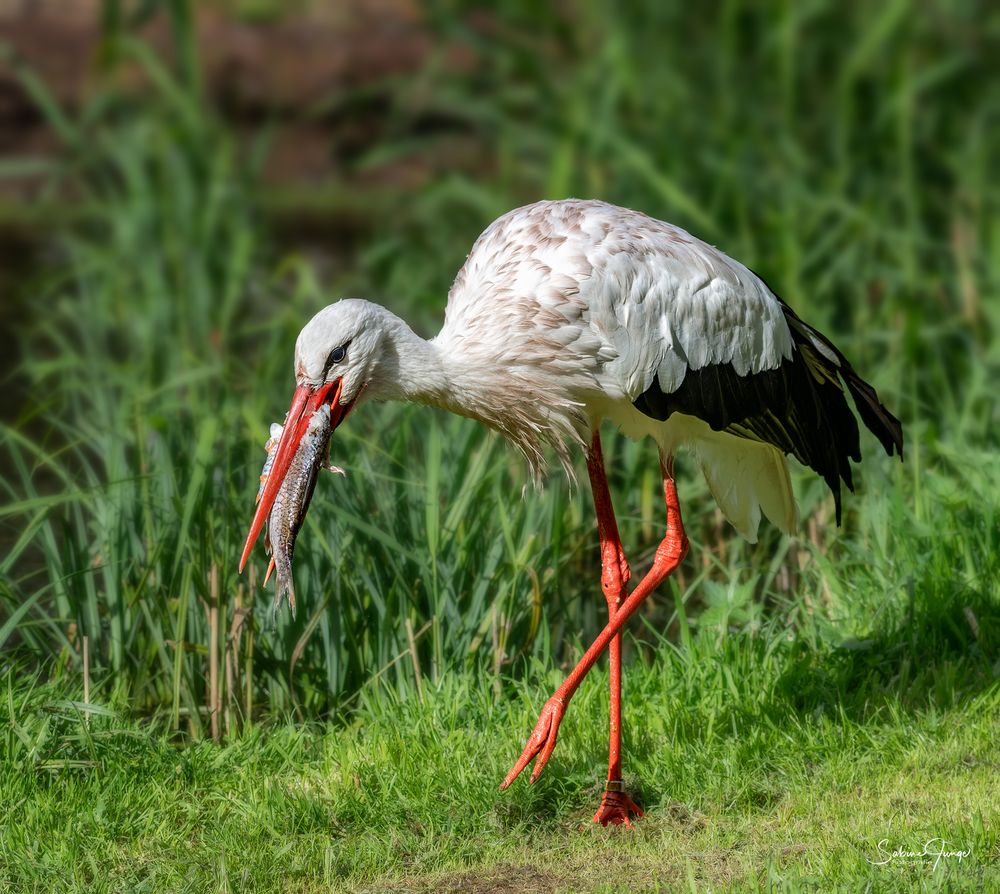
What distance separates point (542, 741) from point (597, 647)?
1.13 ft

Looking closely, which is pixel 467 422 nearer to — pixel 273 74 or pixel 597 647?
pixel 597 647

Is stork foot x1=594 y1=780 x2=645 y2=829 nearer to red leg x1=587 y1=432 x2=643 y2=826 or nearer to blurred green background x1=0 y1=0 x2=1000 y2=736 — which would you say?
red leg x1=587 y1=432 x2=643 y2=826

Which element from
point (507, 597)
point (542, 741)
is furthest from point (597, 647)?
point (507, 597)

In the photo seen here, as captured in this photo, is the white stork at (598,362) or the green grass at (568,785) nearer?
the green grass at (568,785)

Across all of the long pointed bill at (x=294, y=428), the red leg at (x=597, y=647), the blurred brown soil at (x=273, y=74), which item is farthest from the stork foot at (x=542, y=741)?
the blurred brown soil at (x=273, y=74)

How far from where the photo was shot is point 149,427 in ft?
16.5

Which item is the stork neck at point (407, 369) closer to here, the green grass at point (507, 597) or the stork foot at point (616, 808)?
the green grass at point (507, 597)

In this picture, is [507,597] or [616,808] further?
[507,597]

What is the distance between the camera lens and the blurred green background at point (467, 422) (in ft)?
14.3

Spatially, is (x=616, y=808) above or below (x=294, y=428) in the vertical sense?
below

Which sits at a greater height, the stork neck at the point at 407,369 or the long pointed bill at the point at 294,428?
the stork neck at the point at 407,369

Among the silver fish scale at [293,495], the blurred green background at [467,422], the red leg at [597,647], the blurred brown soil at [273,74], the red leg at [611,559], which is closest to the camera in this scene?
the silver fish scale at [293,495]

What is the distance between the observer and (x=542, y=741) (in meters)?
3.78

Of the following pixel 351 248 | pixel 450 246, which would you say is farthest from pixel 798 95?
pixel 351 248
